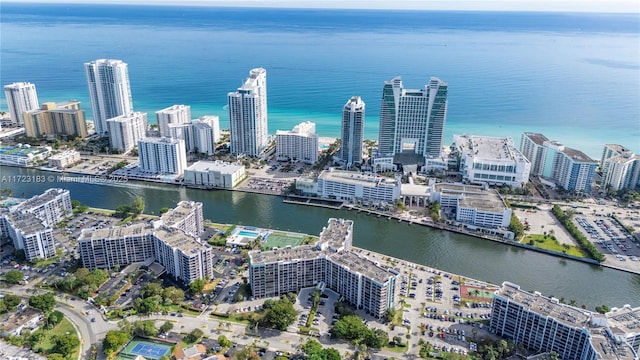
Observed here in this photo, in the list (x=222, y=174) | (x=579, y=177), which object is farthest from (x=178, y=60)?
(x=579, y=177)

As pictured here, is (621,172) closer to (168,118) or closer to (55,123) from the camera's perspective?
(168,118)

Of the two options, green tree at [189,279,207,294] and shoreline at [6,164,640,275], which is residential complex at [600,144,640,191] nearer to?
shoreline at [6,164,640,275]

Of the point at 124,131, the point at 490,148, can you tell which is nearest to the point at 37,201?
the point at 124,131

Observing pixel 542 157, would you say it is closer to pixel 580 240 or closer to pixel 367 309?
pixel 580 240

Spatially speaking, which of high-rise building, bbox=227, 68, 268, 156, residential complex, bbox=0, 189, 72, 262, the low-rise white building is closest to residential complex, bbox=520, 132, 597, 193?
high-rise building, bbox=227, 68, 268, 156

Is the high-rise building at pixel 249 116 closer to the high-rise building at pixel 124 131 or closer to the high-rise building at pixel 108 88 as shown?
the high-rise building at pixel 124 131
